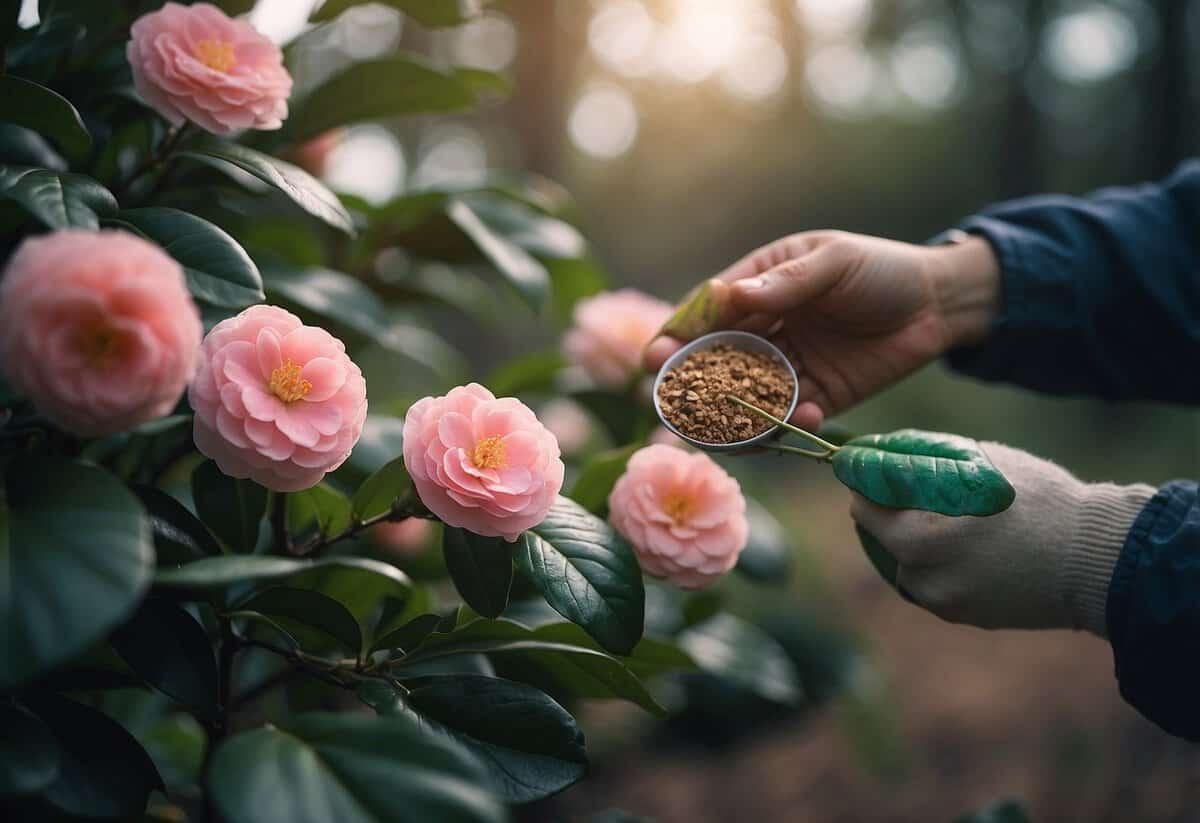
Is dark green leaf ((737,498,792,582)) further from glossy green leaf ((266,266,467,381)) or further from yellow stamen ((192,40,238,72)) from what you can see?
yellow stamen ((192,40,238,72))

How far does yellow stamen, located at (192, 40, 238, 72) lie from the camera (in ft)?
2.52

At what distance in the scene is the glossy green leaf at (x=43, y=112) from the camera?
70 cm


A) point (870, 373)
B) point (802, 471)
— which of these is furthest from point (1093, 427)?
point (870, 373)

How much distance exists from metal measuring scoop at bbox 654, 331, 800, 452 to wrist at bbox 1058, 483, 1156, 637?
0.33 m

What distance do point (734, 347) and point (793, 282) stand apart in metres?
0.11

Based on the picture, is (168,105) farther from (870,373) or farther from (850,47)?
(850,47)

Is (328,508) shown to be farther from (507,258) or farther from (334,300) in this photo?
(507,258)

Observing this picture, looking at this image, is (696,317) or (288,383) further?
(696,317)

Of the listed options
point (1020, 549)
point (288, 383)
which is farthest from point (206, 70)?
point (1020, 549)

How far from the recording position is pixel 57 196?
0.65m

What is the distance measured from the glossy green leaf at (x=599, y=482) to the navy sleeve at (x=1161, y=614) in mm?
534

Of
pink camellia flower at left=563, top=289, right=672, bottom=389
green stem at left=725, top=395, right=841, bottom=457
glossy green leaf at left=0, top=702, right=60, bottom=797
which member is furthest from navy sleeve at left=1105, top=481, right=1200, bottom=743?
glossy green leaf at left=0, top=702, right=60, bottom=797

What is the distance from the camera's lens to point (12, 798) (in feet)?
1.96

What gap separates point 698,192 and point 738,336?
24.2 ft
